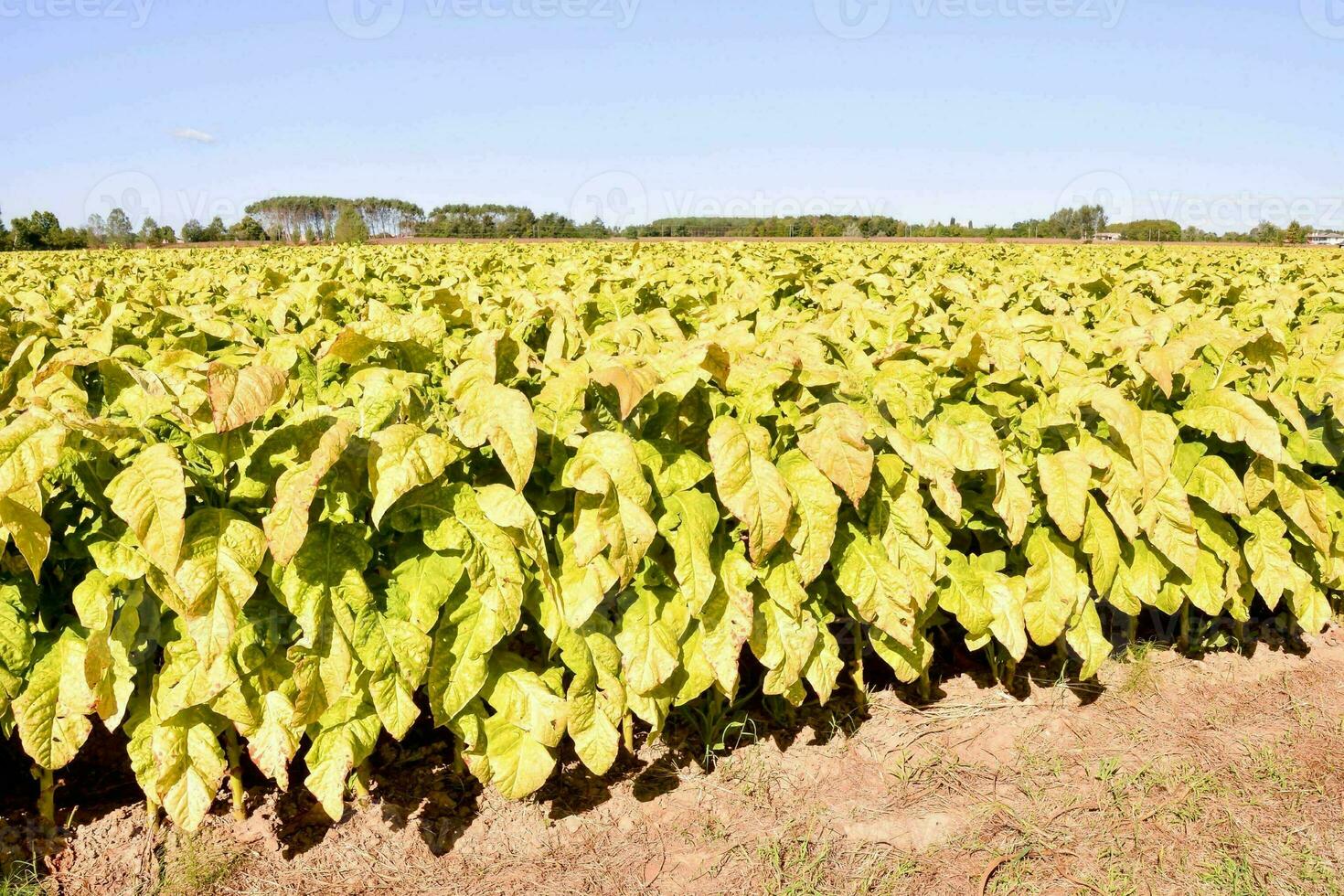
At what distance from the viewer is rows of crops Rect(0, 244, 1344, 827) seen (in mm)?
2047

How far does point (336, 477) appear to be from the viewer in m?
2.08

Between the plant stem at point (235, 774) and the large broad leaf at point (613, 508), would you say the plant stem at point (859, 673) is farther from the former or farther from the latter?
the plant stem at point (235, 774)

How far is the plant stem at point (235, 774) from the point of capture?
261 centimetres

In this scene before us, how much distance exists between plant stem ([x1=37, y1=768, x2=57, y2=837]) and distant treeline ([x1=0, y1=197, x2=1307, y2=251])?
36263mm

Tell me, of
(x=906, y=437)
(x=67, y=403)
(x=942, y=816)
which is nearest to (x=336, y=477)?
(x=67, y=403)

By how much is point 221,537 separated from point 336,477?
10.9 inches

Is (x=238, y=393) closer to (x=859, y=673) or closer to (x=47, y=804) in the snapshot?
(x=47, y=804)

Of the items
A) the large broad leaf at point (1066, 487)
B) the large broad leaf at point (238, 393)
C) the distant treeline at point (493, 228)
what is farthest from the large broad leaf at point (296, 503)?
the distant treeline at point (493, 228)

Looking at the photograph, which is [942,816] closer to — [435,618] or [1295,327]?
[435,618]

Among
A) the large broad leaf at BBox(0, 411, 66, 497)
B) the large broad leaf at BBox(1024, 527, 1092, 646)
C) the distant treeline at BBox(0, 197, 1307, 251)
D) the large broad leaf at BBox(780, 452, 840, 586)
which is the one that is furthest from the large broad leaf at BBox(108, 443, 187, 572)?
the distant treeline at BBox(0, 197, 1307, 251)

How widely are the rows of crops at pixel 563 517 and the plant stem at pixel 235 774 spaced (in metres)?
0.01

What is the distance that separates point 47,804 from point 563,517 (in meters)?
1.78

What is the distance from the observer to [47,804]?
8.52 feet

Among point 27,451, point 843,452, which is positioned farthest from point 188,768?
point 843,452
